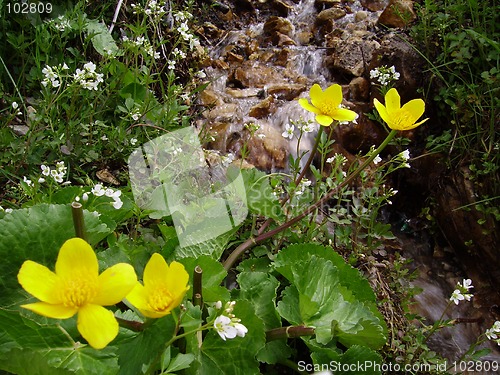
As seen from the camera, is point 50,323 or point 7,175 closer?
point 50,323

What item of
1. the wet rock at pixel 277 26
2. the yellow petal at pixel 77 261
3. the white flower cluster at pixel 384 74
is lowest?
the wet rock at pixel 277 26

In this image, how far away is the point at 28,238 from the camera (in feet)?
3.62

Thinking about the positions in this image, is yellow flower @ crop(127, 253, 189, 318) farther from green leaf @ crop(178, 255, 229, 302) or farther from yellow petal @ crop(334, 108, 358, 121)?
yellow petal @ crop(334, 108, 358, 121)

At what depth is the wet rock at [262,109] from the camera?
3250 millimetres

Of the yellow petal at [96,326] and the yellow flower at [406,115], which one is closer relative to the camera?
the yellow petal at [96,326]

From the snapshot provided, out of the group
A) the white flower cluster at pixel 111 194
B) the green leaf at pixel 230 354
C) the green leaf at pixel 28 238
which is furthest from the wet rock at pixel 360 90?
Answer: the green leaf at pixel 28 238

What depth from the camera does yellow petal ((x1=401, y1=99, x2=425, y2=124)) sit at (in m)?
1.31

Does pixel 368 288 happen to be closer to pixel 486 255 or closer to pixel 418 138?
pixel 486 255

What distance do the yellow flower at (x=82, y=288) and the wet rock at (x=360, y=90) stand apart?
2.89m

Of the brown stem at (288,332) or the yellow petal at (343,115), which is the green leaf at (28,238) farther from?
the yellow petal at (343,115)

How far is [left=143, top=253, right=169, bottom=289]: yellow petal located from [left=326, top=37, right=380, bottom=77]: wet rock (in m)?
3.03

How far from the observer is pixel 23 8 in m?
2.46

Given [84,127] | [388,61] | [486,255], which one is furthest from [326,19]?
[84,127]

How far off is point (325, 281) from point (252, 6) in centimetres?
364
